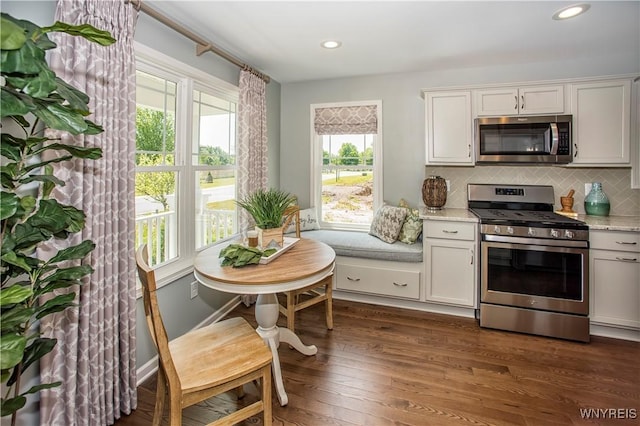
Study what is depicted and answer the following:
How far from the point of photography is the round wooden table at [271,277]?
1.74 meters

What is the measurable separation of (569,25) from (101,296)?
3610 mm

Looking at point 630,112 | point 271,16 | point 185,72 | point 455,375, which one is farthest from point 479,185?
point 185,72

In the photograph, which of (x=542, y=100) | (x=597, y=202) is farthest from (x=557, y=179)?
(x=542, y=100)

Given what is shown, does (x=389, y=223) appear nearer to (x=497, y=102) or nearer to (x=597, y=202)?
(x=497, y=102)

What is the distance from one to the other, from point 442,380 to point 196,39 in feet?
9.78

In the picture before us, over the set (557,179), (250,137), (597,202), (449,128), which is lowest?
(597,202)

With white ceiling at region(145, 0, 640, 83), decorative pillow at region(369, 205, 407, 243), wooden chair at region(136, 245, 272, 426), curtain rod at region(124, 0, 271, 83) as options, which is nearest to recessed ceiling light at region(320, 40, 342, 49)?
white ceiling at region(145, 0, 640, 83)

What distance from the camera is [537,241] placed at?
278cm

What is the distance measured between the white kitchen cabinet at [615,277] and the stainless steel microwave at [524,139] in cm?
81

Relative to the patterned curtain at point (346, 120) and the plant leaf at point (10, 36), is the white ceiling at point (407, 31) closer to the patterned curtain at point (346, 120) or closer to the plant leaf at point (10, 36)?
Answer: the patterned curtain at point (346, 120)

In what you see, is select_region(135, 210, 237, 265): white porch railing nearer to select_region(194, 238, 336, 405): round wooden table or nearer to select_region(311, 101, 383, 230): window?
select_region(194, 238, 336, 405): round wooden table

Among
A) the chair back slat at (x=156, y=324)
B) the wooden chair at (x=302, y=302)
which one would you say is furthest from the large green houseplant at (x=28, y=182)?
the wooden chair at (x=302, y=302)

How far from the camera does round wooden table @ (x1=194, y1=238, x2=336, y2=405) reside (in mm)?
1736

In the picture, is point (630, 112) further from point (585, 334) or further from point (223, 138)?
point (223, 138)
